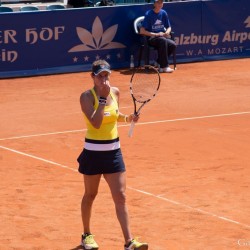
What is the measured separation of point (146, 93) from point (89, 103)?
1.60 meters

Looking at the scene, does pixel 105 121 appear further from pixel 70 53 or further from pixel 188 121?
pixel 70 53

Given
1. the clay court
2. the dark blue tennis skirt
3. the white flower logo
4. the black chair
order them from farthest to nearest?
the black chair → the white flower logo → the clay court → the dark blue tennis skirt

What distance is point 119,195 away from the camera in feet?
30.7

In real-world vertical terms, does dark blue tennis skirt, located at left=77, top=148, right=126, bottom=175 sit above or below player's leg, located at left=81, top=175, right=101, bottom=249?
above

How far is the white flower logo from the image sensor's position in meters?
23.0

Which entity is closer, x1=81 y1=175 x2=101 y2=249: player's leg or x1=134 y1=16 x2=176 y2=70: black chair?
x1=81 y1=175 x2=101 y2=249: player's leg

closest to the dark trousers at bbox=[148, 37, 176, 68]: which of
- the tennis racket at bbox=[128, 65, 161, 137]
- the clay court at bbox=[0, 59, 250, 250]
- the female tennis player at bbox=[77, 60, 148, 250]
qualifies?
the clay court at bbox=[0, 59, 250, 250]

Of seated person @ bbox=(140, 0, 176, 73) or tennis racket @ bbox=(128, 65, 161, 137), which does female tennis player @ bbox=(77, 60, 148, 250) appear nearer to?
tennis racket @ bbox=(128, 65, 161, 137)

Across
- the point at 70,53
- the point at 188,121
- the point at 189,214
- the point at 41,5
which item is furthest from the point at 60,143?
the point at 41,5

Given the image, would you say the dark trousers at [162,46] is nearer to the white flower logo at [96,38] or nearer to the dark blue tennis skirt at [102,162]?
the white flower logo at [96,38]

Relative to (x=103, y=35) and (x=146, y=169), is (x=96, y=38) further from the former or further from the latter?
(x=146, y=169)

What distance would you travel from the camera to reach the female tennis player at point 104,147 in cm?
923

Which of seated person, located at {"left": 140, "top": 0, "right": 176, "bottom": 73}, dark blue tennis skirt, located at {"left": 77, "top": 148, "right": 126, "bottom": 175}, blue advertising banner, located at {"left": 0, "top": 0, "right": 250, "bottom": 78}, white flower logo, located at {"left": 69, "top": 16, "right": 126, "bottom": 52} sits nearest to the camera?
dark blue tennis skirt, located at {"left": 77, "top": 148, "right": 126, "bottom": 175}

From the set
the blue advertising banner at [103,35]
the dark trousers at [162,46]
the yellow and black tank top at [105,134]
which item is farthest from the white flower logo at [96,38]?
the yellow and black tank top at [105,134]
